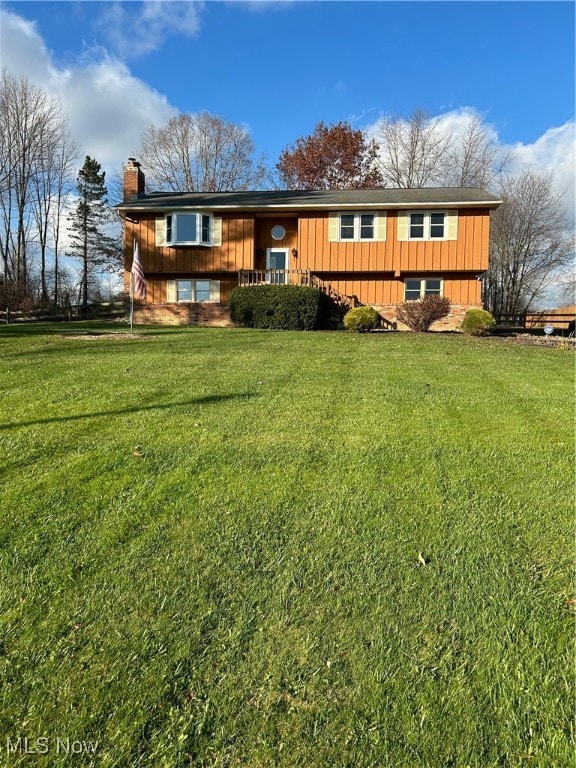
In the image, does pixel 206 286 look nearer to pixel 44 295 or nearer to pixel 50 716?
pixel 44 295

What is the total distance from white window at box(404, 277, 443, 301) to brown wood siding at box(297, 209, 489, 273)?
29.0 inches

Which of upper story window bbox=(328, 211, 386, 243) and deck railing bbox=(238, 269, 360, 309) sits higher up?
upper story window bbox=(328, 211, 386, 243)

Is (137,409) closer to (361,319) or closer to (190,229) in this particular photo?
(361,319)

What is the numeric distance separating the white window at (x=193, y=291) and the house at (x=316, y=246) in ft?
0.15

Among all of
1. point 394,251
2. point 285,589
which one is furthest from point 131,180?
point 285,589

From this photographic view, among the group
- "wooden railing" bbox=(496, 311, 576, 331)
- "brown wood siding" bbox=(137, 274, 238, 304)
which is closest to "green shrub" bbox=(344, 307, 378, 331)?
"brown wood siding" bbox=(137, 274, 238, 304)

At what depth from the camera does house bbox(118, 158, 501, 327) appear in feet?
65.6

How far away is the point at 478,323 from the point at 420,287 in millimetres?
5155

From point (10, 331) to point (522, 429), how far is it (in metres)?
14.2

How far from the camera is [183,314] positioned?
20922 mm

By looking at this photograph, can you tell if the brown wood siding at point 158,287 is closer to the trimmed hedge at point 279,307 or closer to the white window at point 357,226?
the trimmed hedge at point 279,307

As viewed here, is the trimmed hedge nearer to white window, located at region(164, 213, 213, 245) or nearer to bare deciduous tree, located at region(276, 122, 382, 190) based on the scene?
white window, located at region(164, 213, 213, 245)

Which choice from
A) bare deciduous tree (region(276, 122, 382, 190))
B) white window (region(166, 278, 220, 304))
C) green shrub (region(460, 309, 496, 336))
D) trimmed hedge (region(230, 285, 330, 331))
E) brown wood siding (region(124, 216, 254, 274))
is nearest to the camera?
green shrub (region(460, 309, 496, 336))

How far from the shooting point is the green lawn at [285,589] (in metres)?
1.75
